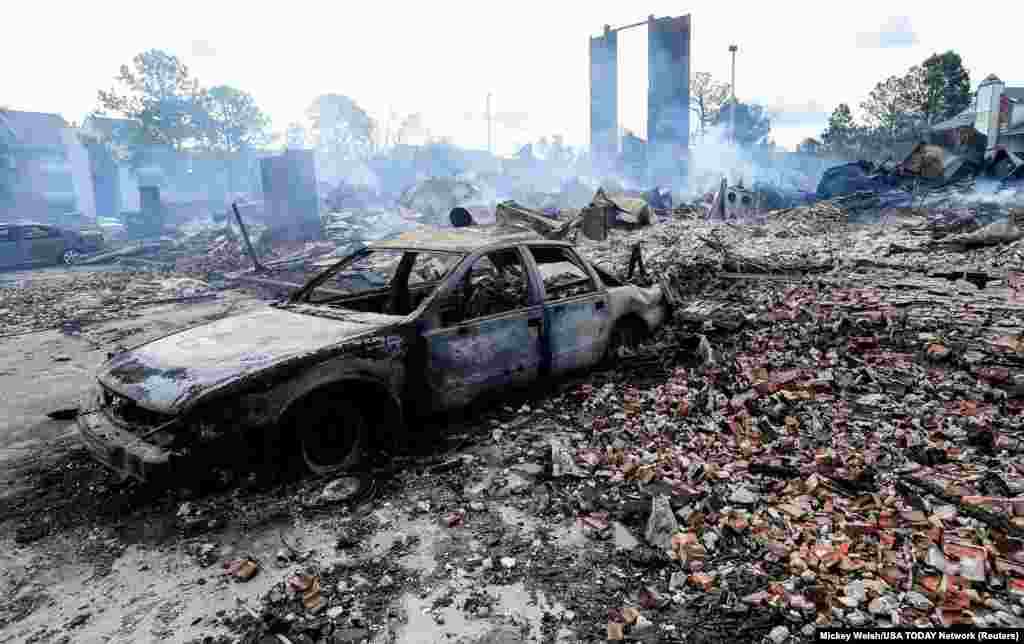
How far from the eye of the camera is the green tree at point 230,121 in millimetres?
46750

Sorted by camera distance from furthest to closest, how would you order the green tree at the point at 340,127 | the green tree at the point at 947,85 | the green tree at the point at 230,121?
the green tree at the point at 340,127 < the green tree at the point at 230,121 < the green tree at the point at 947,85

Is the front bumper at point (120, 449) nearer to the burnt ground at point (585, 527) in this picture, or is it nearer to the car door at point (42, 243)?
the burnt ground at point (585, 527)

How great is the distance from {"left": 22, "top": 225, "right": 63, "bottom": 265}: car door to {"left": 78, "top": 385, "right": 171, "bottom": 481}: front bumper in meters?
18.4

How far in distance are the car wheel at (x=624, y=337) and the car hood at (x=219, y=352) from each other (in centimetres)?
211

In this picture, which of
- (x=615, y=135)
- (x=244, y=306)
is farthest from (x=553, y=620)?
(x=615, y=135)

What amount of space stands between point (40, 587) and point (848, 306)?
7.17 metres

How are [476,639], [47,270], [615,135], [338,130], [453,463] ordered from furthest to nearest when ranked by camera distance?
[338,130] < [615,135] < [47,270] < [453,463] < [476,639]

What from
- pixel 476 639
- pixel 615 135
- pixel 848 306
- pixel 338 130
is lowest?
pixel 476 639

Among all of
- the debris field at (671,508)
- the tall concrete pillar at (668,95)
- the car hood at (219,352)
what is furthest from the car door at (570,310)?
the tall concrete pillar at (668,95)

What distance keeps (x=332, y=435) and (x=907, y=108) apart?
45.6 meters

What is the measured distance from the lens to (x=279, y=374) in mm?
3129

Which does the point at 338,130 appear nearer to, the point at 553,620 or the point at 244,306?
the point at 244,306

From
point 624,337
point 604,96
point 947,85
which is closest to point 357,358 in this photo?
point 624,337

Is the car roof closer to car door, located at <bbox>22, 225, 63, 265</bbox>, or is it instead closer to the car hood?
the car hood
